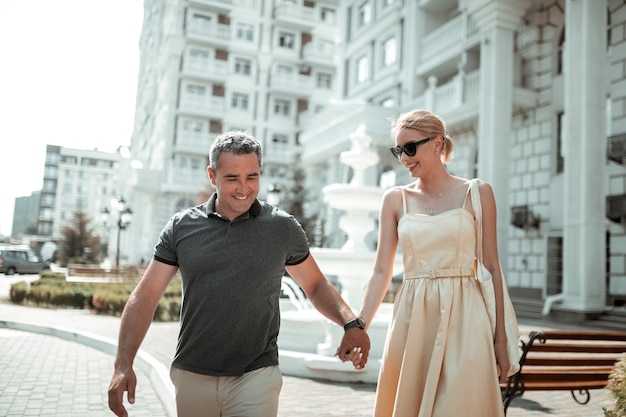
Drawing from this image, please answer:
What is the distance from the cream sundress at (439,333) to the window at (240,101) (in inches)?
1623

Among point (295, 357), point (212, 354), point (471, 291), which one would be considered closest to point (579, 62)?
point (295, 357)

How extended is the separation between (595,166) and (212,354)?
1281 cm

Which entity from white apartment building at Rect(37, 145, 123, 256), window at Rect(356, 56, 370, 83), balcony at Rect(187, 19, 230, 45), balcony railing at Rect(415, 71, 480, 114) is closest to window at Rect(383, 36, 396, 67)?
window at Rect(356, 56, 370, 83)

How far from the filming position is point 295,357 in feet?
24.2

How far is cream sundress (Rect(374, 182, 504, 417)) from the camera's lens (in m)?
2.70

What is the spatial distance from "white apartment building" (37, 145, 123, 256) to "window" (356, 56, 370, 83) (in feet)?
297

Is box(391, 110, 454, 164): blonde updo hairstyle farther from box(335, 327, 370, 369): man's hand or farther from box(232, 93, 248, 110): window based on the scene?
box(232, 93, 248, 110): window

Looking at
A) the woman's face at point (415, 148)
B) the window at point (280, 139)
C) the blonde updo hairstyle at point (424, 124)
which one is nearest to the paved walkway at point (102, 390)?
the woman's face at point (415, 148)

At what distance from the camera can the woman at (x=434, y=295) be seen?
2.71 meters

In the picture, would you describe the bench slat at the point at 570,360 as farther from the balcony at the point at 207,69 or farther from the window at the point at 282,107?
the window at the point at 282,107

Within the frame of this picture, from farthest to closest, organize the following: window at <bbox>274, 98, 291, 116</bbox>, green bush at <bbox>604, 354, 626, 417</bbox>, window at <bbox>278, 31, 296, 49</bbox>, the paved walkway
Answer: window at <bbox>278, 31, 296, 49</bbox> < window at <bbox>274, 98, 291, 116</bbox> < the paved walkway < green bush at <bbox>604, 354, 626, 417</bbox>

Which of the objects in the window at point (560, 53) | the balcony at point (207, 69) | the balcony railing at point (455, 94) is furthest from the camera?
the balcony at point (207, 69)

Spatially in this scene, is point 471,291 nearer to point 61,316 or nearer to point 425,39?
point 61,316

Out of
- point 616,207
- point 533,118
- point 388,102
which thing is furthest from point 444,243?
point 388,102
